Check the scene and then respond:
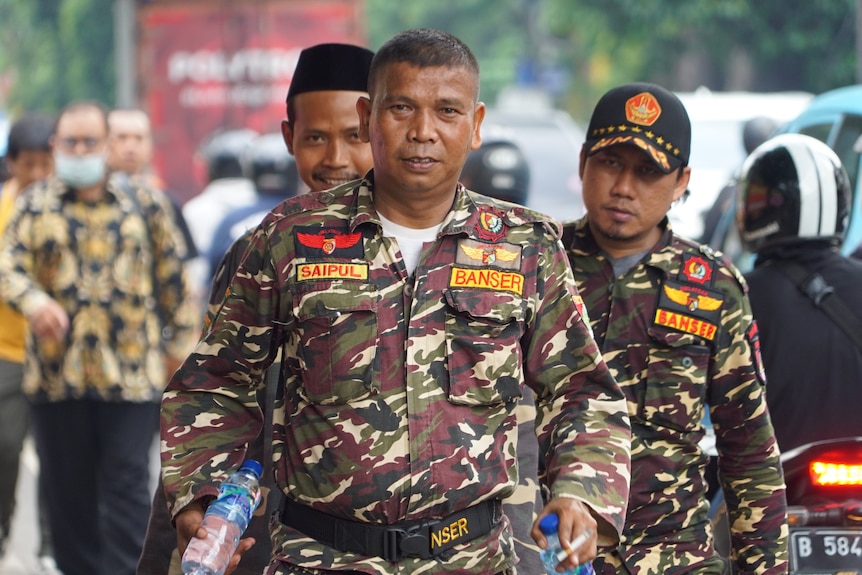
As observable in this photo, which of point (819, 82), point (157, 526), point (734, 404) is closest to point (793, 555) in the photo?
point (734, 404)

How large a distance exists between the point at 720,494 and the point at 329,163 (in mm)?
1591

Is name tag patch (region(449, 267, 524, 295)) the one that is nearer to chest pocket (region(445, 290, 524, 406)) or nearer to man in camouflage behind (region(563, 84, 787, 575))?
chest pocket (region(445, 290, 524, 406))

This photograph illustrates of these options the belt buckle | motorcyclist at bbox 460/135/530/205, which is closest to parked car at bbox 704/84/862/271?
motorcyclist at bbox 460/135/530/205

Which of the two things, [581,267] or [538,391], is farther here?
[581,267]

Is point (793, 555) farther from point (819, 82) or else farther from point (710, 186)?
point (819, 82)

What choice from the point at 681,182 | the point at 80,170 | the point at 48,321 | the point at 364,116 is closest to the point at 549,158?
the point at 80,170

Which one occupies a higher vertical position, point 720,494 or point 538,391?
point 538,391

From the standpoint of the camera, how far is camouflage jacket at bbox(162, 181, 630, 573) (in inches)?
123

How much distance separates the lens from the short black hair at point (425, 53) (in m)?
3.24

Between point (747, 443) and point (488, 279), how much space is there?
1124 mm

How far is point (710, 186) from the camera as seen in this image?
38.3ft

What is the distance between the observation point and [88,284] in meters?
6.76

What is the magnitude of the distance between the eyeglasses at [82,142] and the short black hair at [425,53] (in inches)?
155

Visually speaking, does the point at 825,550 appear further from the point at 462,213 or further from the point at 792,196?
the point at 462,213
